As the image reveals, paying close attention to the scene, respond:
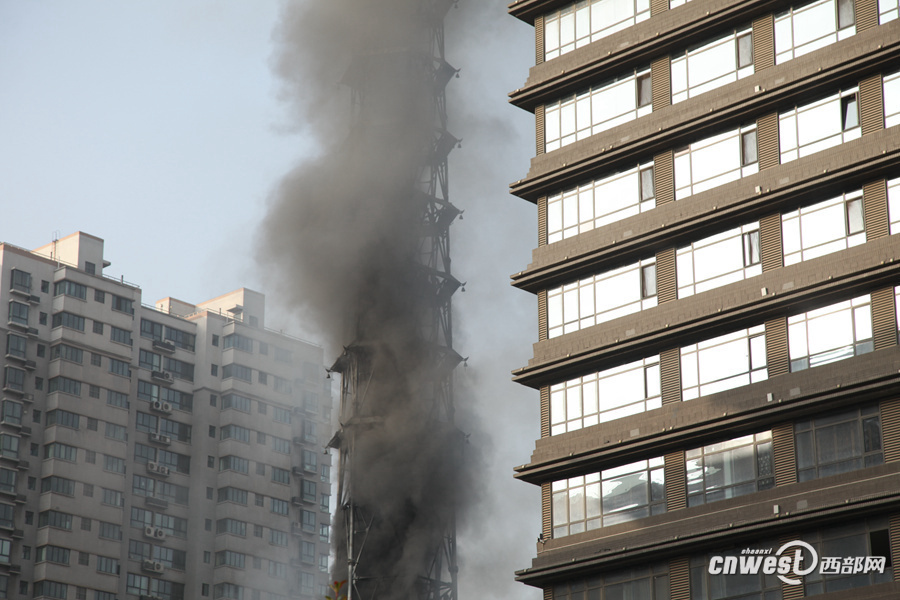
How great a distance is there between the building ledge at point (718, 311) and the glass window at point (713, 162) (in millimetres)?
3197

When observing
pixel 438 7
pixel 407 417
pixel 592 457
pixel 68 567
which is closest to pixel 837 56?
pixel 592 457

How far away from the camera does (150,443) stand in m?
91.8

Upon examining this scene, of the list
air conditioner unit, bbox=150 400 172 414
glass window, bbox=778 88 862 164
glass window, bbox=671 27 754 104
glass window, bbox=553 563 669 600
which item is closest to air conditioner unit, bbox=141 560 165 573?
air conditioner unit, bbox=150 400 172 414

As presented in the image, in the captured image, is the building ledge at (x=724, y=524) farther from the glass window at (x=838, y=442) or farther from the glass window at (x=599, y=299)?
the glass window at (x=599, y=299)

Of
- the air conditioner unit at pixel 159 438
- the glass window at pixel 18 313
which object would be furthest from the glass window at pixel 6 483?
the air conditioner unit at pixel 159 438

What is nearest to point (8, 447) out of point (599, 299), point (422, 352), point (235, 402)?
point (235, 402)

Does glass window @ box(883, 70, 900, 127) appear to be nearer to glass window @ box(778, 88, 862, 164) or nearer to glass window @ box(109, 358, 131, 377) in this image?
glass window @ box(778, 88, 862, 164)

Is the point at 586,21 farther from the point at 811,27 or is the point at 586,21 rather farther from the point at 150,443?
the point at 150,443

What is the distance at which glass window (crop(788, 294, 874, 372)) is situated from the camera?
35.2 meters

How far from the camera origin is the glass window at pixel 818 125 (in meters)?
37.2

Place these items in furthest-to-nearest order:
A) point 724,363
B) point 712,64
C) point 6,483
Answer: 1. point 6,483
2. point 712,64
3. point 724,363

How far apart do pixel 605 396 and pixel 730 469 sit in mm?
4697

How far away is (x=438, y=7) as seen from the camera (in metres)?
63.2

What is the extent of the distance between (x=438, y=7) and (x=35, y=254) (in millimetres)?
37283
